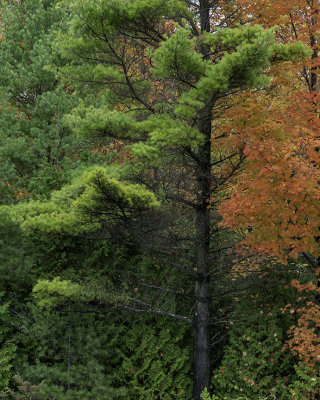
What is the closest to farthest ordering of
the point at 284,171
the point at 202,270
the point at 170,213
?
1. the point at 284,171
2. the point at 170,213
3. the point at 202,270

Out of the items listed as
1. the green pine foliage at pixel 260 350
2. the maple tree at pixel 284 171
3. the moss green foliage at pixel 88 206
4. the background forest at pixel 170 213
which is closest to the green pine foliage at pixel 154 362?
the background forest at pixel 170 213

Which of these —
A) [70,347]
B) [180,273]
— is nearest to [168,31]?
[180,273]

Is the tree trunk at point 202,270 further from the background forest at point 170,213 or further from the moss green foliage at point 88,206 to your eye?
the moss green foliage at point 88,206

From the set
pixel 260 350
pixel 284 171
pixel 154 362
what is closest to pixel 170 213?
pixel 284 171

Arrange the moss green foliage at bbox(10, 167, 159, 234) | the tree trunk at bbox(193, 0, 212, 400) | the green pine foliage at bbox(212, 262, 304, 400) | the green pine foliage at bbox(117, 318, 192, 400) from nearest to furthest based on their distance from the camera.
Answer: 1. the moss green foliage at bbox(10, 167, 159, 234)
2. the green pine foliage at bbox(212, 262, 304, 400)
3. the tree trunk at bbox(193, 0, 212, 400)
4. the green pine foliage at bbox(117, 318, 192, 400)

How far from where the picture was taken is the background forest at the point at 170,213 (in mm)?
6266

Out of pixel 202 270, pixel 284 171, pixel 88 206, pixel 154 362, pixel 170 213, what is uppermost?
pixel 284 171

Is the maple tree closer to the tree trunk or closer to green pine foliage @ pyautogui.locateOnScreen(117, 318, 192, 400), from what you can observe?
the tree trunk

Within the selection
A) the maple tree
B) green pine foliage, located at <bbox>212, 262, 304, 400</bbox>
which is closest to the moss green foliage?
the maple tree

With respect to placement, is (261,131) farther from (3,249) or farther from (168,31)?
(3,249)

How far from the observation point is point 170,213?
7.80m

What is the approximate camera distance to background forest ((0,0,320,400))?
627cm

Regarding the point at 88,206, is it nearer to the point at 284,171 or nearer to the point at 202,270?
the point at 202,270

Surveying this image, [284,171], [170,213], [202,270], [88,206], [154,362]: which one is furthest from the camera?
[154,362]
